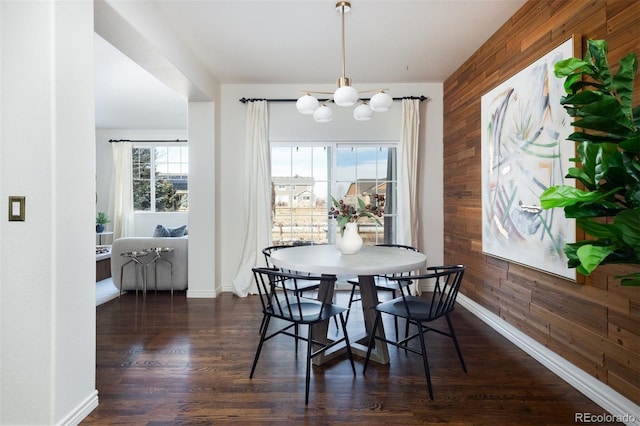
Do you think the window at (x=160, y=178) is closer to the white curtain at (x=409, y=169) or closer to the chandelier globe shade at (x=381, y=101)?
the white curtain at (x=409, y=169)

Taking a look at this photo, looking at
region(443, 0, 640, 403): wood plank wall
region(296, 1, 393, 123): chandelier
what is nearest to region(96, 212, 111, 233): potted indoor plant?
region(296, 1, 393, 123): chandelier

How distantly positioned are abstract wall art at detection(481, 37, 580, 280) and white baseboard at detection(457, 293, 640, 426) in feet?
1.95

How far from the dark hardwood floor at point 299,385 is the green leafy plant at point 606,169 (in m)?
1.25

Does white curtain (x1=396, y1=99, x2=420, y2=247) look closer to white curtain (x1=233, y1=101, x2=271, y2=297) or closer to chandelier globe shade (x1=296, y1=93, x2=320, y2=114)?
white curtain (x1=233, y1=101, x2=271, y2=297)

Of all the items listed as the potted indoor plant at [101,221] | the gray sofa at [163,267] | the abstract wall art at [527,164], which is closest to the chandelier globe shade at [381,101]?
the abstract wall art at [527,164]

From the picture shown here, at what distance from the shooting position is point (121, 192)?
7781 millimetres

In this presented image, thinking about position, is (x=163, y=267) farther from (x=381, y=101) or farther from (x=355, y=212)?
(x=381, y=101)

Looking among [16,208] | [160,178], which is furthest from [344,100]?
[160,178]

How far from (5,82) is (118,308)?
2.94 m

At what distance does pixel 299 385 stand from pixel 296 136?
3.34 m

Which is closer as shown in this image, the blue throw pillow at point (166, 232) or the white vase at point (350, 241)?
the white vase at point (350, 241)

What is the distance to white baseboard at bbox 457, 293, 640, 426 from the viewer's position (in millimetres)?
1965

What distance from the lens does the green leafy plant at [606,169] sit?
1.16 m

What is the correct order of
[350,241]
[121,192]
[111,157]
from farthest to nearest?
[111,157]
[121,192]
[350,241]
